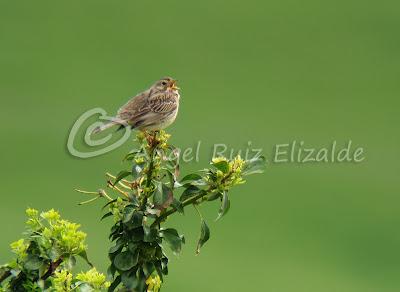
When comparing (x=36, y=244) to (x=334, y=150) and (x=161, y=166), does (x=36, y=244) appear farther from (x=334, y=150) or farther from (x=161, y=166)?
(x=334, y=150)

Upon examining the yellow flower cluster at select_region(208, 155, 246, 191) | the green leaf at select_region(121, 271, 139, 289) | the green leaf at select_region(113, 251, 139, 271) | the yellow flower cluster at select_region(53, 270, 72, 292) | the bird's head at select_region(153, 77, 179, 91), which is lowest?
the yellow flower cluster at select_region(53, 270, 72, 292)

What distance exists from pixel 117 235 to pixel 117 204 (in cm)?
7

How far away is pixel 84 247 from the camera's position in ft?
6.98

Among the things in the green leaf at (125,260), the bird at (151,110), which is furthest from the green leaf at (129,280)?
the bird at (151,110)

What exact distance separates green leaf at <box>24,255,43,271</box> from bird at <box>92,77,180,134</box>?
1.83 metres

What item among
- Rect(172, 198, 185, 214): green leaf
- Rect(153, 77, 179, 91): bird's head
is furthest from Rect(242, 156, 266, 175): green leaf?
Rect(153, 77, 179, 91): bird's head

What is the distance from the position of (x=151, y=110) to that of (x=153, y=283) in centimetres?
226

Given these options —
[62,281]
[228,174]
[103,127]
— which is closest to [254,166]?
[228,174]

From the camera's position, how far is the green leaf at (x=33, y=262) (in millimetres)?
2084

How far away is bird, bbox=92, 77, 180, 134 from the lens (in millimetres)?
4172

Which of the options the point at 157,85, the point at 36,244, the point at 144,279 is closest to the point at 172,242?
the point at 144,279

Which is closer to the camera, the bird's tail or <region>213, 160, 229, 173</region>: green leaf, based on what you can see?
<region>213, 160, 229, 173</region>: green leaf

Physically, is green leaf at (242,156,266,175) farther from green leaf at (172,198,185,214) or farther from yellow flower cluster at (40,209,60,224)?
yellow flower cluster at (40,209,60,224)

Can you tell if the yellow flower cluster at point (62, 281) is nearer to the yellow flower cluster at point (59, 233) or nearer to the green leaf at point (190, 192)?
the yellow flower cluster at point (59, 233)
